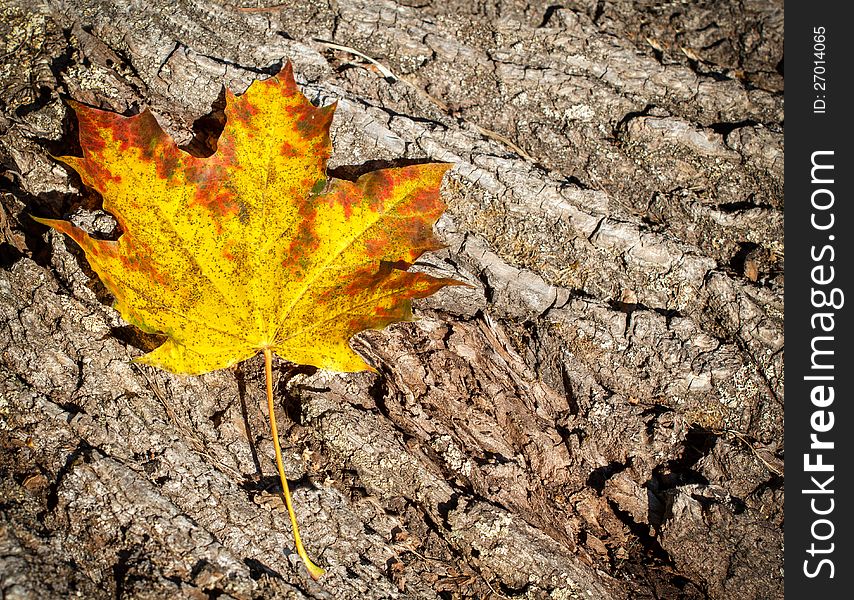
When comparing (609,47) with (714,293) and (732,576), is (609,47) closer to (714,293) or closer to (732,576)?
(714,293)

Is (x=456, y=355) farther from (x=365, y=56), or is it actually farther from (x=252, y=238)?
(x=365, y=56)

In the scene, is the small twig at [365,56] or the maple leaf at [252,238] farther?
the small twig at [365,56]

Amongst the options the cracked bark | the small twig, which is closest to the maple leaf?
the cracked bark

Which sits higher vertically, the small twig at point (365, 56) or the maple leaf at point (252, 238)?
the small twig at point (365, 56)

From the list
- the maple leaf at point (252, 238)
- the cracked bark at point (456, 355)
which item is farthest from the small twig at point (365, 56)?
the maple leaf at point (252, 238)

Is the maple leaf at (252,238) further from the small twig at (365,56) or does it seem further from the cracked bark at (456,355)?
the small twig at (365,56)

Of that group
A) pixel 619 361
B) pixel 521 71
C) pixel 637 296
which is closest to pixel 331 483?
pixel 619 361
